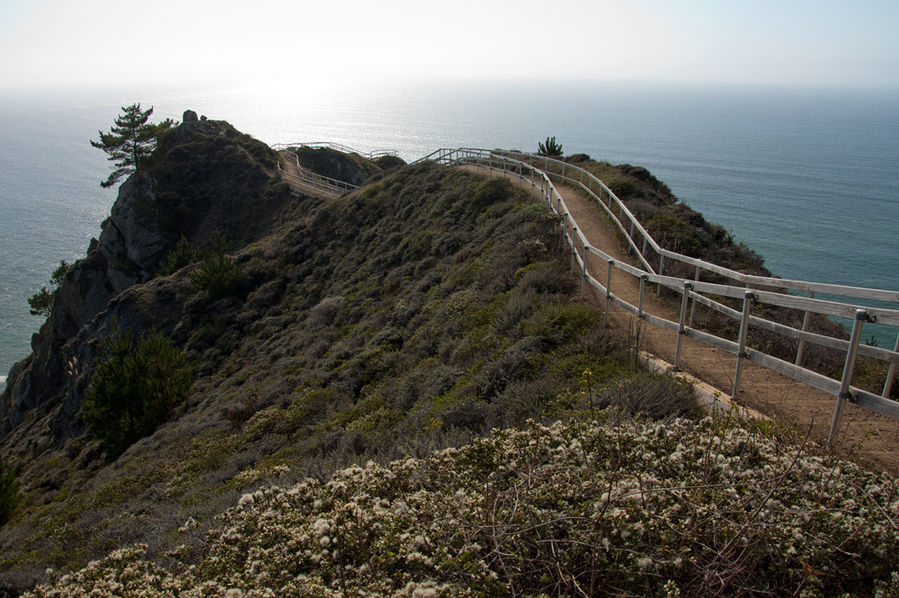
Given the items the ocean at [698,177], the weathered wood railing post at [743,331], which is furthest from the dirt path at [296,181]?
the weathered wood railing post at [743,331]

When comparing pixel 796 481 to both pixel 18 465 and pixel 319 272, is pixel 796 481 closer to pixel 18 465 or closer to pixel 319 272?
pixel 319 272

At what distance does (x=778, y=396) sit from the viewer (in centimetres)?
596

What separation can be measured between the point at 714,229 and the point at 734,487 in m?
16.5

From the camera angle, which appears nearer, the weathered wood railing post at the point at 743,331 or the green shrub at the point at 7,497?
the weathered wood railing post at the point at 743,331

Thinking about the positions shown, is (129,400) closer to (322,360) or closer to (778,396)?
(322,360)

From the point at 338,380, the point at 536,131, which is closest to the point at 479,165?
the point at 338,380

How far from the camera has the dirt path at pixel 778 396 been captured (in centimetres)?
478

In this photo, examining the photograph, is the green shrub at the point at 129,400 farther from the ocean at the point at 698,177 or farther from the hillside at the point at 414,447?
the ocean at the point at 698,177

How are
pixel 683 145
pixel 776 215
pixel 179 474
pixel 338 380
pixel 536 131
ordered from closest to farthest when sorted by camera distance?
pixel 179 474, pixel 338 380, pixel 776 215, pixel 683 145, pixel 536 131

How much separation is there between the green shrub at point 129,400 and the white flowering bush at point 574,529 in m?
15.9

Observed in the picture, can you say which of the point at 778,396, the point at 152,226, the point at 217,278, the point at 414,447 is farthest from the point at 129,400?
the point at 152,226

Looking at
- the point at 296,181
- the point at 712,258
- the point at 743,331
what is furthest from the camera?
the point at 296,181

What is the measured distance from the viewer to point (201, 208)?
45500 mm

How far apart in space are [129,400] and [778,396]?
64.7ft
